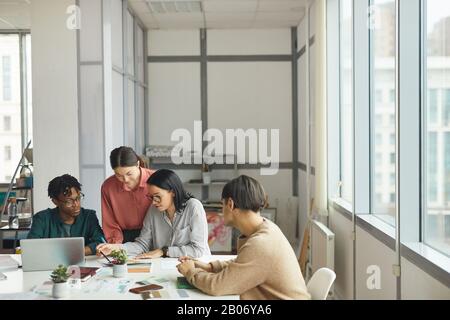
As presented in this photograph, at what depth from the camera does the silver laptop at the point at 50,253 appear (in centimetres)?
302

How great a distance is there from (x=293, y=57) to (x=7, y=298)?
6.17 m

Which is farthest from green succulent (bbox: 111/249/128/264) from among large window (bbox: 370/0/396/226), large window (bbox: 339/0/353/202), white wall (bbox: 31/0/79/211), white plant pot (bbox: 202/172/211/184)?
white plant pot (bbox: 202/172/211/184)

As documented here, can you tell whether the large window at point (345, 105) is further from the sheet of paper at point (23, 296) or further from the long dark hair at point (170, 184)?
the sheet of paper at point (23, 296)

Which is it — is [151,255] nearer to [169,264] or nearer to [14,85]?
A: [169,264]

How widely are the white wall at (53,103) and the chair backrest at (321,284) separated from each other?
325cm

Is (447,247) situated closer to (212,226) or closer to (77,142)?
(77,142)

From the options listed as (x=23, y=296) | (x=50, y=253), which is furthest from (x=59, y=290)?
(x=50, y=253)

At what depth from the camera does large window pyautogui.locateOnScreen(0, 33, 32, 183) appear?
327 inches

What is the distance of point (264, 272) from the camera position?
7.88 ft

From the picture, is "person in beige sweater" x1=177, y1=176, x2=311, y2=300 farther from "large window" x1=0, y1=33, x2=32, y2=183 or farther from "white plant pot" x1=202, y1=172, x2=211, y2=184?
"large window" x1=0, y1=33, x2=32, y2=183

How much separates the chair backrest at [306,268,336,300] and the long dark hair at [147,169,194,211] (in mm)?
1016

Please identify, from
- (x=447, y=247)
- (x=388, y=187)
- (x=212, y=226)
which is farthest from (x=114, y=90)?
(x=447, y=247)

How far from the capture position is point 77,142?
5277mm

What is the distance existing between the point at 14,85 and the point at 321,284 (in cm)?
699
